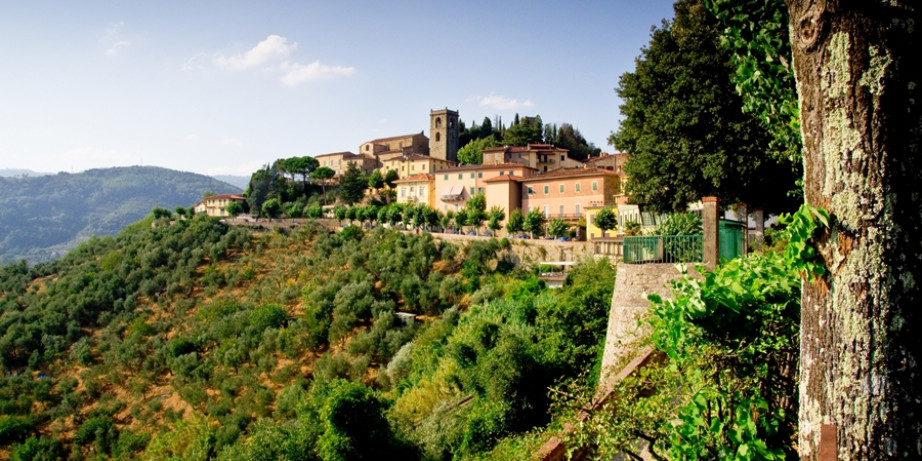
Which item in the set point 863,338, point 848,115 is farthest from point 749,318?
point 848,115

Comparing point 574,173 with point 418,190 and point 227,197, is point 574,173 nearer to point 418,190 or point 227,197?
point 418,190

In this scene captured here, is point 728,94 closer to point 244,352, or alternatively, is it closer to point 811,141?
point 811,141

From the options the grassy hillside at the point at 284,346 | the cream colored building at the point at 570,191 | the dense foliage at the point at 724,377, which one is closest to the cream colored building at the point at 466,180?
the cream colored building at the point at 570,191

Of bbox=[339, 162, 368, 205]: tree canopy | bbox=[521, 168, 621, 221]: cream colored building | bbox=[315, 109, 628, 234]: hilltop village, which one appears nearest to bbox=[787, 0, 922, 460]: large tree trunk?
bbox=[315, 109, 628, 234]: hilltop village

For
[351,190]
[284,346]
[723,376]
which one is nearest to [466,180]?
[351,190]

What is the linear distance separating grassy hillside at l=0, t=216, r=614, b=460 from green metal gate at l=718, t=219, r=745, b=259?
3.43 m

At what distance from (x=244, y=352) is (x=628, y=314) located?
27.9 meters

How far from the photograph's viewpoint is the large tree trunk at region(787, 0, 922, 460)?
259 centimetres

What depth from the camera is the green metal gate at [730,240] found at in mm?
9312

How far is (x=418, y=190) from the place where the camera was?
180ft

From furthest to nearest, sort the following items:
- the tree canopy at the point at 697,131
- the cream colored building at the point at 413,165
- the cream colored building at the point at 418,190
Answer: the cream colored building at the point at 413,165 < the cream colored building at the point at 418,190 < the tree canopy at the point at 697,131

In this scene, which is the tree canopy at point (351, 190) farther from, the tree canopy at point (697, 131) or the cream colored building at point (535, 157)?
the tree canopy at point (697, 131)

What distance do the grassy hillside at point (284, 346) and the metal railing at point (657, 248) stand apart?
2.41m

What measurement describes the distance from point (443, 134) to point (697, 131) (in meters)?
65.8
